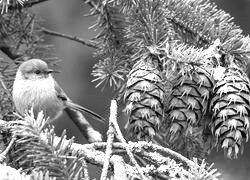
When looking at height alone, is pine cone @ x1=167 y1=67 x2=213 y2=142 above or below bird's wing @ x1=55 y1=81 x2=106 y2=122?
below

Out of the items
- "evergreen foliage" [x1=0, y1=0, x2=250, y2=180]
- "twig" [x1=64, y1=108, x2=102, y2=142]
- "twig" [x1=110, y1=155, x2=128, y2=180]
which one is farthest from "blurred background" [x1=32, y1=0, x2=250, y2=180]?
"twig" [x1=110, y1=155, x2=128, y2=180]

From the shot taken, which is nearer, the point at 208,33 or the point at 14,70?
the point at 208,33

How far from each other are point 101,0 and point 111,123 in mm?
1316

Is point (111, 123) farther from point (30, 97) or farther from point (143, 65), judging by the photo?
point (30, 97)

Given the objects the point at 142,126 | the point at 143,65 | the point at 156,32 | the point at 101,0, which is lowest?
the point at 142,126

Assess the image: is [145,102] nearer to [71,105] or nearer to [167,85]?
[167,85]

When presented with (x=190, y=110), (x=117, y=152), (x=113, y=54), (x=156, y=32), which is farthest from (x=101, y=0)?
(x=117, y=152)

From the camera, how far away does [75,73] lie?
16.3ft

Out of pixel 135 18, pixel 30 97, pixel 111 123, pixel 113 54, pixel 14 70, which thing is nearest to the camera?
pixel 111 123

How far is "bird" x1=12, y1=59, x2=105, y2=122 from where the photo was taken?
377cm

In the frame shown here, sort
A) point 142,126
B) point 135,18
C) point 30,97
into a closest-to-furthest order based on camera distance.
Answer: point 142,126 < point 135,18 < point 30,97

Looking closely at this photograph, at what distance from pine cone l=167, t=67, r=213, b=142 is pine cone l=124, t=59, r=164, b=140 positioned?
0.07m

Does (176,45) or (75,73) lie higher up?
(75,73)

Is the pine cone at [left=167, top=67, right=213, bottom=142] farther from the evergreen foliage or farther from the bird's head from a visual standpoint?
the bird's head
